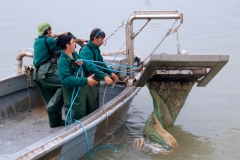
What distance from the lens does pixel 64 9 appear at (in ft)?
71.3

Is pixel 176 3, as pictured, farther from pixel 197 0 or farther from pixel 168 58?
pixel 168 58

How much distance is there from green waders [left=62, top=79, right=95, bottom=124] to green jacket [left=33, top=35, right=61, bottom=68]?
2.71ft

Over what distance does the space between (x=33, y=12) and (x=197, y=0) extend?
8.66 meters

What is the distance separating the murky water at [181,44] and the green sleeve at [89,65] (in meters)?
1.38

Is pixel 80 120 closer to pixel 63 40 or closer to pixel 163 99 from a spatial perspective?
pixel 63 40

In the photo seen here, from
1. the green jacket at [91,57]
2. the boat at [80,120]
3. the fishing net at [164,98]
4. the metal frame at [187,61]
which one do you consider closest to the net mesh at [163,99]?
the fishing net at [164,98]

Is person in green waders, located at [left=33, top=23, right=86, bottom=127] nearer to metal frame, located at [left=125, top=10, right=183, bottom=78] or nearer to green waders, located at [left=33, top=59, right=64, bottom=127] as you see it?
green waders, located at [left=33, top=59, right=64, bottom=127]

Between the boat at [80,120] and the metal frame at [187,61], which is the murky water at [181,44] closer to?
the boat at [80,120]

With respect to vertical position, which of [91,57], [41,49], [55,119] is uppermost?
[41,49]

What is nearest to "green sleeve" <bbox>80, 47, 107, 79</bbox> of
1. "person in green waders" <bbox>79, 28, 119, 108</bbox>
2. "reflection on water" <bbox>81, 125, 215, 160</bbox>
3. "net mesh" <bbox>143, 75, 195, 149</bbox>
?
"person in green waders" <bbox>79, 28, 119, 108</bbox>

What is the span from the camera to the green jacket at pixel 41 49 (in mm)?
5961

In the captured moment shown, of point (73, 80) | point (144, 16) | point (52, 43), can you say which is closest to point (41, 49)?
point (52, 43)

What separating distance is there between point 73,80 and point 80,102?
1.80 ft

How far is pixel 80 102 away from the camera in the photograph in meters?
5.54
